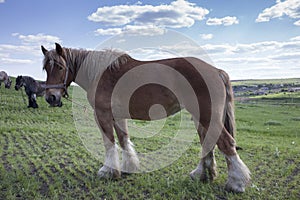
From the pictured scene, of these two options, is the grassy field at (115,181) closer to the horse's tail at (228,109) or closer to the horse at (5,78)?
the horse's tail at (228,109)

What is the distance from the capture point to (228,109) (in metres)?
3.91

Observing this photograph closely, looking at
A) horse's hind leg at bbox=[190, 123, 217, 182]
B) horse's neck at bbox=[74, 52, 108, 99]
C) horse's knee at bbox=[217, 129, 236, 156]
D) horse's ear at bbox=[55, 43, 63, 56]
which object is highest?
horse's ear at bbox=[55, 43, 63, 56]

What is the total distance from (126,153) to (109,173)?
0.62m

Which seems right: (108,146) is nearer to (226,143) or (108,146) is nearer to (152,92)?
(152,92)

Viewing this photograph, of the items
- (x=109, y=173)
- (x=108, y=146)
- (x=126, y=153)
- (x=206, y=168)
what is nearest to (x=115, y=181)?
(x=109, y=173)

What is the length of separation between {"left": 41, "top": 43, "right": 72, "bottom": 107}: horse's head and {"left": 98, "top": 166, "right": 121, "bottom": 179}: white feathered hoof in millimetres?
1549

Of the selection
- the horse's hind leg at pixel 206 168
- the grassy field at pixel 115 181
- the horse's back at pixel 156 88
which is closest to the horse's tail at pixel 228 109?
the horse's back at pixel 156 88

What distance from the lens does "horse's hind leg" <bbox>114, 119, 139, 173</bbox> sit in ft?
15.5

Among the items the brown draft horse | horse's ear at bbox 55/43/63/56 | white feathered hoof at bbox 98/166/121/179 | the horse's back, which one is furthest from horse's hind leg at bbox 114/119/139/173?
horse's ear at bbox 55/43/63/56

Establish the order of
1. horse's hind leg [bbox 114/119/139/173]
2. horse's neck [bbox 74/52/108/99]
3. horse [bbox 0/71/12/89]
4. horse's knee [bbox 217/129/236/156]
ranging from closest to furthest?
1. horse's knee [bbox 217/129/236/156]
2. horse's neck [bbox 74/52/108/99]
3. horse's hind leg [bbox 114/119/139/173]
4. horse [bbox 0/71/12/89]

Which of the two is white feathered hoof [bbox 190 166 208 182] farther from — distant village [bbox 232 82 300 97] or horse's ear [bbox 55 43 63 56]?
distant village [bbox 232 82 300 97]

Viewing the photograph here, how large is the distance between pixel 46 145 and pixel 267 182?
5649 millimetres

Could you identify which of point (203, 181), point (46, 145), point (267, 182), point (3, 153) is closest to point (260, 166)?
point (267, 182)

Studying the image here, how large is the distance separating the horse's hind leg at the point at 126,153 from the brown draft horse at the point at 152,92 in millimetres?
84
